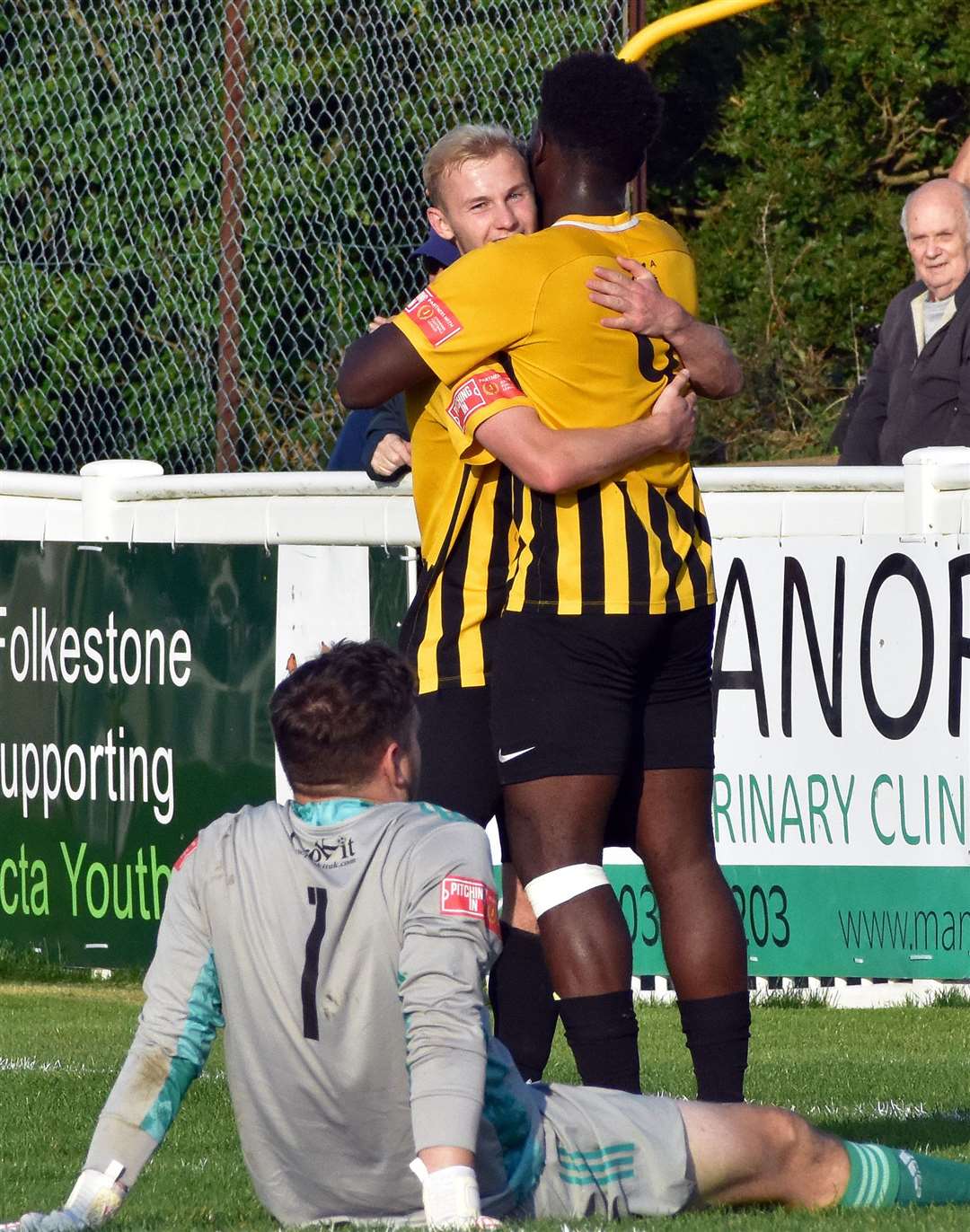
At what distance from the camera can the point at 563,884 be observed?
4105mm

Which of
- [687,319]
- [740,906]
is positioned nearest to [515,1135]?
[687,319]

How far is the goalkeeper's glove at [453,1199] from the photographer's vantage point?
3.05m

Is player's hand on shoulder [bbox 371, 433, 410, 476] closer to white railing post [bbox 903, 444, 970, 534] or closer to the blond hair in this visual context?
the blond hair

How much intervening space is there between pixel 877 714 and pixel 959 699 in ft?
0.83

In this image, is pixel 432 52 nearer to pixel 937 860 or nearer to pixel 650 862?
pixel 937 860

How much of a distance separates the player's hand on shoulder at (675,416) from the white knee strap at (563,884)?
76 cm

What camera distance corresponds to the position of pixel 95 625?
8.00m

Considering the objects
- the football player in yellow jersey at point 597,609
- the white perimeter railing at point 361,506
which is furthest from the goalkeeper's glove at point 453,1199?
the white perimeter railing at point 361,506

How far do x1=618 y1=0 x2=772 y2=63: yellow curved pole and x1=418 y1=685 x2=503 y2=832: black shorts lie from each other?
558 cm

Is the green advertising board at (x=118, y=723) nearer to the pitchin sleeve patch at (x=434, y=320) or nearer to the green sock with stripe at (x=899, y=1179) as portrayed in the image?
the pitchin sleeve patch at (x=434, y=320)

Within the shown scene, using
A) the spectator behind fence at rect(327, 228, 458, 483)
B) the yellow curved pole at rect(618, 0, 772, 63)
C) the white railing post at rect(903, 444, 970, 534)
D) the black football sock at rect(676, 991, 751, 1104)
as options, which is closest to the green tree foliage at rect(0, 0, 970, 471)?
the yellow curved pole at rect(618, 0, 772, 63)

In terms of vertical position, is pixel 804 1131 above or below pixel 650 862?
below

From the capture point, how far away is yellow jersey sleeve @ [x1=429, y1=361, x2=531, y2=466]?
4.13 m

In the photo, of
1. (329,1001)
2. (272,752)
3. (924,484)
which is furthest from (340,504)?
(329,1001)
